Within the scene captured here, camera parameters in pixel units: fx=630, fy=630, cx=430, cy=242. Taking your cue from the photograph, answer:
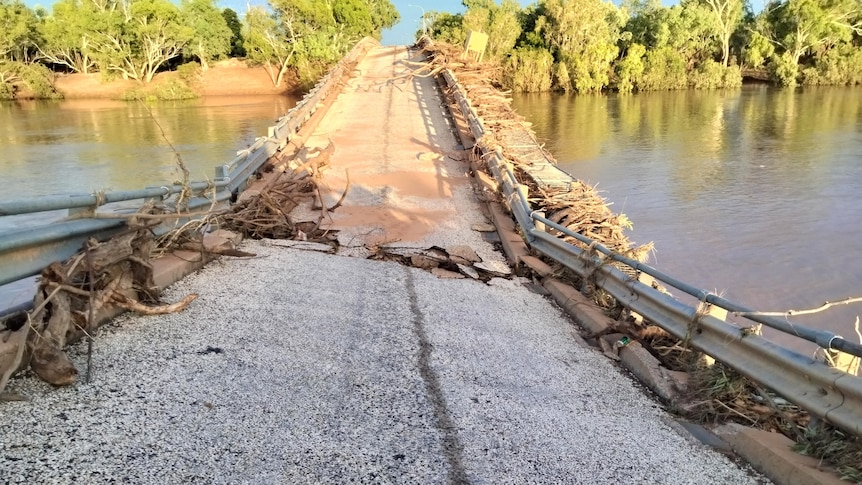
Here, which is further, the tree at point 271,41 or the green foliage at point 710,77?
the green foliage at point 710,77

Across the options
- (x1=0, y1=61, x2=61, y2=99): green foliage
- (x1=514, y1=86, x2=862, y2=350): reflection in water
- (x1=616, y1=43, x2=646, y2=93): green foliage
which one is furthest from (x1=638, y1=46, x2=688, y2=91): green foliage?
(x1=0, y1=61, x2=61, y2=99): green foliage

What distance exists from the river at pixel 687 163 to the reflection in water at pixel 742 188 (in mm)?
51

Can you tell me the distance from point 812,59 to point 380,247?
6328 cm

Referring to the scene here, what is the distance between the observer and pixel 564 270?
6070 mm

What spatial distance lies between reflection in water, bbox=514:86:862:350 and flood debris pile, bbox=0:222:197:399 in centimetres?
834

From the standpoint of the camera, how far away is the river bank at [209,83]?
170 feet

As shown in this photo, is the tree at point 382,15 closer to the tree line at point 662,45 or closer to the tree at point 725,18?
the tree line at point 662,45

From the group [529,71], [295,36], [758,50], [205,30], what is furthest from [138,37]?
[758,50]

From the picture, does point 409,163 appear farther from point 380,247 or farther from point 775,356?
point 775,356

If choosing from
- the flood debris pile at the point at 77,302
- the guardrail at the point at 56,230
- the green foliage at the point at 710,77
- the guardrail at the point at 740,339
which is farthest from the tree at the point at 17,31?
the guardrail at the point at 740,339

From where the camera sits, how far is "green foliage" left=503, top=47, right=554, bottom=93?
52.3 meters

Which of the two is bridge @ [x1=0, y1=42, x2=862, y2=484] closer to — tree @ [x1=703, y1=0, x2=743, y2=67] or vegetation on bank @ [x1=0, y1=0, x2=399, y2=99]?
vegetation on bank @ [x1=0, y1=0, x2=399, y2=99]

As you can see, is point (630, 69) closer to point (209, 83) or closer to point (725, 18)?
point (725, 18)

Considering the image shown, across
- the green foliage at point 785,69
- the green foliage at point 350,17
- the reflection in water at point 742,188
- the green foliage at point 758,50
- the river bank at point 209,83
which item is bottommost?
the reflection in water at point 742,188
